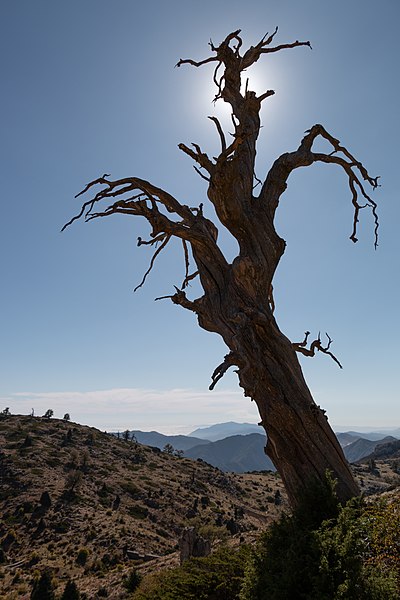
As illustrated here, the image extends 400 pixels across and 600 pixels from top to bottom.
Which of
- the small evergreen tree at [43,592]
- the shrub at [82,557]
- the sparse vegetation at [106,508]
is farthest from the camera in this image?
the shrub at [82,557]

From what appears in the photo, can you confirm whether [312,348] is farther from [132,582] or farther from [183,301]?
[132,582]

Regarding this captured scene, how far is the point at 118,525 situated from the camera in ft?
130

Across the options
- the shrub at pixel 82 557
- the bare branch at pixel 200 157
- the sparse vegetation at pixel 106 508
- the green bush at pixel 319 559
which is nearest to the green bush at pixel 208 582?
the sparse vegetation at pixel 106 508

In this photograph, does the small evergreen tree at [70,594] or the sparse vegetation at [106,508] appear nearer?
the small evergreen tree at [70,594]

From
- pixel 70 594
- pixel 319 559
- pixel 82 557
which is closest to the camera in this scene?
pixel 319 559

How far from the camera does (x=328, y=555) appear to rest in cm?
390

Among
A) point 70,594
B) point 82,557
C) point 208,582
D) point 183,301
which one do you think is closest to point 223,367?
point 183,301

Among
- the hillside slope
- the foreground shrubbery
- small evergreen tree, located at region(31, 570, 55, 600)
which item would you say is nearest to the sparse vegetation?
the hillside slope

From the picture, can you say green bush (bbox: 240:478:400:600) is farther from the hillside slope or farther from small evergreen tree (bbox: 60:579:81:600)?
small evergreen tree (bbox: 60:579:81:600)

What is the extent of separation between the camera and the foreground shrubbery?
358cm

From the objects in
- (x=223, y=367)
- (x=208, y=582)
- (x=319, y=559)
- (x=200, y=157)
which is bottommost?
(x=208, y=582)

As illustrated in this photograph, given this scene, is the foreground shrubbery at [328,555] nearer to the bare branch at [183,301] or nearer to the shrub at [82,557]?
the bare branch at [183,301]

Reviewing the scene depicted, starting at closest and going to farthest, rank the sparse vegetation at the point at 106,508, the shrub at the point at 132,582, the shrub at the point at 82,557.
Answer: the shrub at the point at 132,582 → the sparse vegetation at the point at 106,508 → the shrub at the point at 82,557

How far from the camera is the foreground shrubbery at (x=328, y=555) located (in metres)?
3.58
